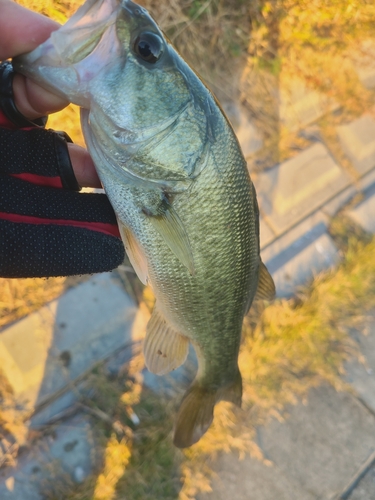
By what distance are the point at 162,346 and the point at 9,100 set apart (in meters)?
1.08

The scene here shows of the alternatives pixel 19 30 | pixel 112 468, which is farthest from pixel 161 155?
pixel 112 468

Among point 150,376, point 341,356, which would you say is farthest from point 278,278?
point 150,376

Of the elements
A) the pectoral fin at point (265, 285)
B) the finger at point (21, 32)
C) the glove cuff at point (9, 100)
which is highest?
the finger at point (21, 32)

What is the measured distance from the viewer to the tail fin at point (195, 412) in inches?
67.0

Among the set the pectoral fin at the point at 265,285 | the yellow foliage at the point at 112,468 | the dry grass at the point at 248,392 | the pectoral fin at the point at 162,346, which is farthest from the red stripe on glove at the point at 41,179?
the yellow foliage at the point at 112,468

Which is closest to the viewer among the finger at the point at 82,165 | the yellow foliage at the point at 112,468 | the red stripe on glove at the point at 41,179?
the red stripe on glove at the point at 41,179

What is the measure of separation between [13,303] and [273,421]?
72.5 inches

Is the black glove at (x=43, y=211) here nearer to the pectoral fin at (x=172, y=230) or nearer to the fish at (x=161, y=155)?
the fish at (x=161, y=155)

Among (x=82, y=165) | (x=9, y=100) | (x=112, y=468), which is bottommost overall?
(x=112, y=468)

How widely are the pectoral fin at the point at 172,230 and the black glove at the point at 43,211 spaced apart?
0.83ft

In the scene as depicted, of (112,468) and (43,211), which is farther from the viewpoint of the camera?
(112,468)

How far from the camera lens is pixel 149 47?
1.08m

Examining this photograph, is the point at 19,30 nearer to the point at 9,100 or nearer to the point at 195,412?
the point at 9,100

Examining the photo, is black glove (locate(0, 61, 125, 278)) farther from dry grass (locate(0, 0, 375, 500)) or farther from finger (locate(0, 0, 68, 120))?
dry grass (locate(0, 0, 375, 500))
